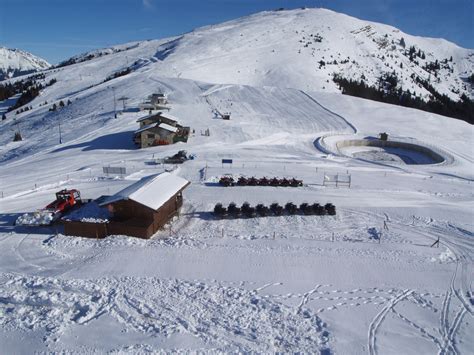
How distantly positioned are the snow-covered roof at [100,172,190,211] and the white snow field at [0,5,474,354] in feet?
6.07

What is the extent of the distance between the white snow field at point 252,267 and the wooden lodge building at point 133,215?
0.66 meters

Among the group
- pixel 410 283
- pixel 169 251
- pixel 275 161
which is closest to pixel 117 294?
pixel 169 251

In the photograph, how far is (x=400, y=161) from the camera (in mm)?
46531

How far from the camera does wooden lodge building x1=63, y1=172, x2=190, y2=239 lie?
2103 cm

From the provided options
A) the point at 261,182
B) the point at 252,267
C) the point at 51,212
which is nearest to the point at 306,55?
the point at 261,182

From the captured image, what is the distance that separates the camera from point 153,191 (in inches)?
906

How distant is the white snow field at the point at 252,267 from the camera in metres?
13.5

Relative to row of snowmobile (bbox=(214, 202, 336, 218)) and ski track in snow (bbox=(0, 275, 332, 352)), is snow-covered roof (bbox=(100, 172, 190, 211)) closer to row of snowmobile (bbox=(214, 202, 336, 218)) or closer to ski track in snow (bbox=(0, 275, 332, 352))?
row of snowmobile (bbox=(214, 202, 336, 218))

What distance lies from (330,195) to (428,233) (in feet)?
26.4

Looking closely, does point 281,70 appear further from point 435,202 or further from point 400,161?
point 435,202

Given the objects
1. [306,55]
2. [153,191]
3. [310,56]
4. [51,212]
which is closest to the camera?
[51,212]

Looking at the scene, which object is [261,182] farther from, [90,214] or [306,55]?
[306,55]

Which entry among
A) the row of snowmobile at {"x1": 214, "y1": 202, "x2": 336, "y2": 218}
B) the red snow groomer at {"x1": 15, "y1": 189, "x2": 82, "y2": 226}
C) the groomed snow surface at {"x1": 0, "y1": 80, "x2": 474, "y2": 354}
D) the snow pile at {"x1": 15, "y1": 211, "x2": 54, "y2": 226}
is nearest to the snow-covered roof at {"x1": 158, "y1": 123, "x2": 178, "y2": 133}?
the groomed snow surface at {"x1": 0, "y1": 80, "x2": 474, "y2": 354}

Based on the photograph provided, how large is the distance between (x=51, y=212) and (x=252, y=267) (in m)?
12.9
